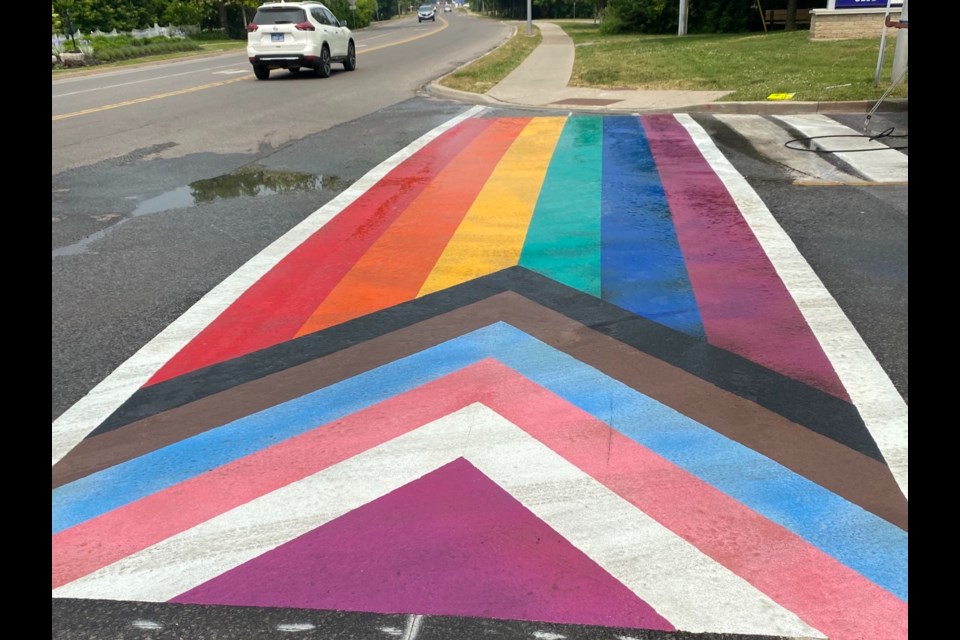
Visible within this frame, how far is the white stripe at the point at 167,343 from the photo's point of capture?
158 inches

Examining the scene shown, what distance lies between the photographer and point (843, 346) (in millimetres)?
4598

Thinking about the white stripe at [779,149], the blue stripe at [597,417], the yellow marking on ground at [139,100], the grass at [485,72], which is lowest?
the blue stripe at [597,417]

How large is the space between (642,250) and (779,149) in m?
4.94

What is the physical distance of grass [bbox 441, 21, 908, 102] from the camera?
46.8ft

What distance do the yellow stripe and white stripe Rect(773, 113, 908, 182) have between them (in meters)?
3.72

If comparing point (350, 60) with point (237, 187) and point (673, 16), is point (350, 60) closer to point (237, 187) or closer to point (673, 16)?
point (237, 187)

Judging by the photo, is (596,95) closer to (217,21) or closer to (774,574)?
(774,574)

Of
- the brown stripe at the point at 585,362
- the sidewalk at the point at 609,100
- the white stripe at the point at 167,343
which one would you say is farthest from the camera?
the sidewalk at the point at 609,100

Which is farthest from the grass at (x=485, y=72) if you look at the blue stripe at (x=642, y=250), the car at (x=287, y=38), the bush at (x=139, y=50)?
the bush at (x=139, y=50)

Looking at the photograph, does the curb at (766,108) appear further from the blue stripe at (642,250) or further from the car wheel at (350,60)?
the car wheel at (350,60)

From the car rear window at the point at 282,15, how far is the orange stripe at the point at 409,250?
13.4 m

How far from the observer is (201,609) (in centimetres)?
268
